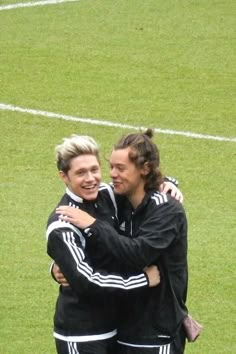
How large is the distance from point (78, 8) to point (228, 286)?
30.1ft

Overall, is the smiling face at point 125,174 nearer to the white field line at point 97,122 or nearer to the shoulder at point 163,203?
the shoulder at point 163,203

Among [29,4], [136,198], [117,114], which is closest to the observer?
[136,198]

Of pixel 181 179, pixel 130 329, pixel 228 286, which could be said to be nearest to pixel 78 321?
pixel 130 329

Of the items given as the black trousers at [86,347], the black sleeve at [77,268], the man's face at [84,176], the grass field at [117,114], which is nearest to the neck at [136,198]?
the man's face at [84,176]

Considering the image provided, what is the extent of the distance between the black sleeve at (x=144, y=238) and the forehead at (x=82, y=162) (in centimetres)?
28

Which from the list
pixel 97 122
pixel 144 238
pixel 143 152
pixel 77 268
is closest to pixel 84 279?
pixel 77 268

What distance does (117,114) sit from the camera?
48.0ft

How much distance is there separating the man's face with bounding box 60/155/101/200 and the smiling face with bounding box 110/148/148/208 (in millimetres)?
96

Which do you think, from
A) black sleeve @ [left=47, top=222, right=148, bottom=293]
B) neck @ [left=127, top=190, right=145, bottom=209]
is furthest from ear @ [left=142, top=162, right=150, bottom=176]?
black sleeve @ [left=47, top=222, right=148, bottom=293]

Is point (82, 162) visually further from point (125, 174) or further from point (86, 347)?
point (86, 347)

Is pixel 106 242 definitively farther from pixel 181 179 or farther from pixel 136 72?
pixel 136 72

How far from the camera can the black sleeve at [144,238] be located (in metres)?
6.71

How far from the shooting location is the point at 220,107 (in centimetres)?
1484

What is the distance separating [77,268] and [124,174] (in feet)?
1.78
